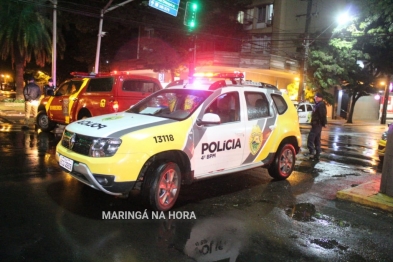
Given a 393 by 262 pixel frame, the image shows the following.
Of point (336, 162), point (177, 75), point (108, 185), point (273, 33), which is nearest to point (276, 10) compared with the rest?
point (273, 33)

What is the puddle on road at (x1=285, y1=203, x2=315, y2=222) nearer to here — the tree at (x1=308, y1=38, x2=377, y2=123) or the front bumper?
the front bumper

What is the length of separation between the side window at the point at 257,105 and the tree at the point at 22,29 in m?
20.3

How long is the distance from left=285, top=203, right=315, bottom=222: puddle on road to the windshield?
2104mm

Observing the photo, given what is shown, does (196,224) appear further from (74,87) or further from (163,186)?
(74,87)

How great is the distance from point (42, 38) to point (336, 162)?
2150 centimetres

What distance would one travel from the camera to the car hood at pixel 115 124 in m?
4.51

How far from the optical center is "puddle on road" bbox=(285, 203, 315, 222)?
504 cm

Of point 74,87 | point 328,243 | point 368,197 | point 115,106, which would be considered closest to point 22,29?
point 74,87

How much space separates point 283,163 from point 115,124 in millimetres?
3647

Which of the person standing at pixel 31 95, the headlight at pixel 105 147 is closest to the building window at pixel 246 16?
the person standing at pixel 31 95

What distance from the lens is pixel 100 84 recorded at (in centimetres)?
1030

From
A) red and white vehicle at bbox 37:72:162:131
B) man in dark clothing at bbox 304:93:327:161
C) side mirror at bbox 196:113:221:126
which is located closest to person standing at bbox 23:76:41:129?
red and white vehicle at bbox 37:72:162:131

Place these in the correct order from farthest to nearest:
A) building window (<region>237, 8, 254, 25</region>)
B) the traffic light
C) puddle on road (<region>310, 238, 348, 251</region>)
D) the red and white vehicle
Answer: building window (<region>237, 8, 254, 25</region>) → the traffic light → the red and white vehicle → puddle on road (<region>310, 238, 348, 251</region>)

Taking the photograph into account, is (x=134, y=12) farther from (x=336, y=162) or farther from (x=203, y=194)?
(x=203, y=194)
